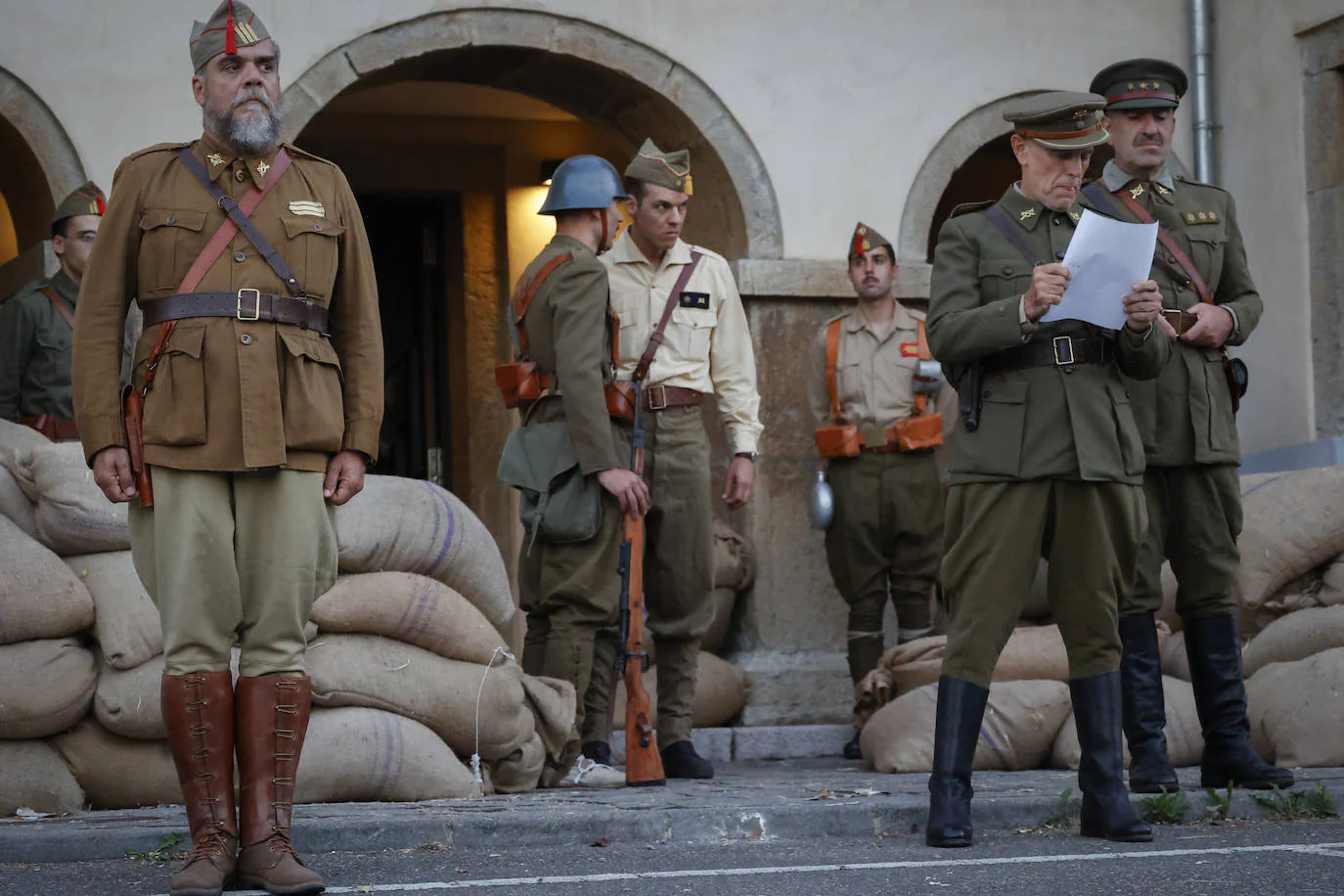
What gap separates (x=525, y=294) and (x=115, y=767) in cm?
204

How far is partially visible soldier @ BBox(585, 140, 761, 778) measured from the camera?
23.4 feet

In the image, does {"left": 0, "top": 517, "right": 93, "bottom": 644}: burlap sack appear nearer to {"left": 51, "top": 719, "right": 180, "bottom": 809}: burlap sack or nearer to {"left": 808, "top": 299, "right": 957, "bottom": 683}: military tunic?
{"left": 51, "top": 719, "right": 180, "bottom": 809}: burlap sack

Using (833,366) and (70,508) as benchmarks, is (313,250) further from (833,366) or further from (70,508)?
(833,366)

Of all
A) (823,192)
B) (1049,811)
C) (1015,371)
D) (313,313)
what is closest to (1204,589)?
(1049,811)

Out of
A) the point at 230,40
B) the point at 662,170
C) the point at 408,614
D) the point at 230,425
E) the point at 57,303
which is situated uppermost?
the point at 662,170

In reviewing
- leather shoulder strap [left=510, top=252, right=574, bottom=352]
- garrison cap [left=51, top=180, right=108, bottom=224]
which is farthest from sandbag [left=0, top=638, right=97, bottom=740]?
garrison cap [left=51, top=180, right=108, bottom=224]

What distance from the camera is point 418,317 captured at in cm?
1279

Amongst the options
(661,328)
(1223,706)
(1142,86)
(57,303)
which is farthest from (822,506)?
(57,303)

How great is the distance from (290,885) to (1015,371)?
2.20 meters

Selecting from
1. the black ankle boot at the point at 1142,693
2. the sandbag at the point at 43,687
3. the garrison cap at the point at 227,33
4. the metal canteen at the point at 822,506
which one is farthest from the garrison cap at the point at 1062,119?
the metal canteen at the point at 822,506

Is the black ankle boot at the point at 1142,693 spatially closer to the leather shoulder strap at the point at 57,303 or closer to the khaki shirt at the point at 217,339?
the khaki shirt at the point at 217,339

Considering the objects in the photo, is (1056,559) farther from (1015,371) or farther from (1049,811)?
(1049,811)

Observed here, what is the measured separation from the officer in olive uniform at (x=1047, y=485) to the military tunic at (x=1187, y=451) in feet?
2.42

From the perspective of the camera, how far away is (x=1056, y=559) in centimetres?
526
